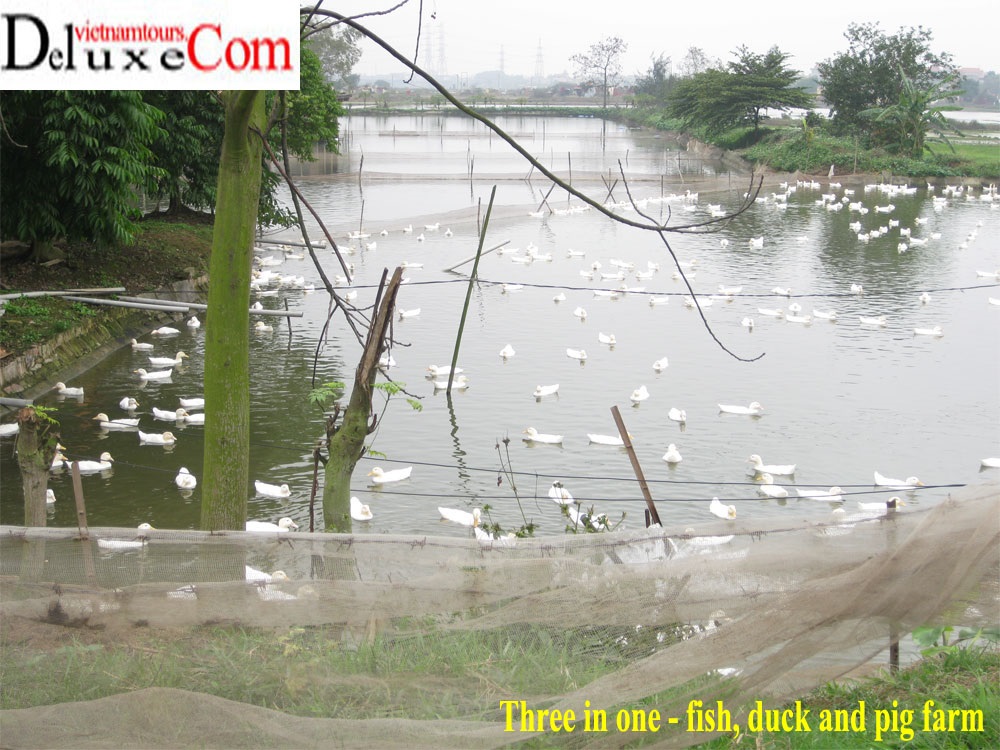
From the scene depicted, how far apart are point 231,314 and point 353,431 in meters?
0.74

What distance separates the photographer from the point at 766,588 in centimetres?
264

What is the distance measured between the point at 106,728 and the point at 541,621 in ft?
3.55

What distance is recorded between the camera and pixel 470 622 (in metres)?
2.62

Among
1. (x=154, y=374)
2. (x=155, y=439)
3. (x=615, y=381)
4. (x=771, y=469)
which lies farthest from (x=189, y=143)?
(x=771, y=469)

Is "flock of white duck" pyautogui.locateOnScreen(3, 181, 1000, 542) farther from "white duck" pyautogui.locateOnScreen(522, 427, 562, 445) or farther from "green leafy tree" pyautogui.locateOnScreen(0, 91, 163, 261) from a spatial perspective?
"green leafy tree" pyautogui.locateOnScreen(0, 91, 163, 261)

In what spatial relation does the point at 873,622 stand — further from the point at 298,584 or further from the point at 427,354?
the point at 427,354

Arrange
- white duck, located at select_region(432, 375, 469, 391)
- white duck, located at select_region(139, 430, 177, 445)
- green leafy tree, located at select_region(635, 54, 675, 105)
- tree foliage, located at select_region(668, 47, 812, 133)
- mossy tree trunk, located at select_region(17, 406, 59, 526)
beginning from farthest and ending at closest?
green leafy tree, located at select_region(635, 54, 675, 105)
tree foliage, located at select_region(668, 47, 812, 133)
white duck, located at select_region(432, 375, 469, 391)
white duck, located at select_region(139, 430, 177, 445)
mossy tree trunk, located at select_region(17, 406, 59, 526)

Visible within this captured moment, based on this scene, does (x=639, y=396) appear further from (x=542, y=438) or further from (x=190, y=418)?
(x=190, y=418)

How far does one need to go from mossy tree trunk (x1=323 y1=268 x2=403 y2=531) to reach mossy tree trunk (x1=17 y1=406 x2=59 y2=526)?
3.39 feet

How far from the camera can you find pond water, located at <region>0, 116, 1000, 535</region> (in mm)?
7484

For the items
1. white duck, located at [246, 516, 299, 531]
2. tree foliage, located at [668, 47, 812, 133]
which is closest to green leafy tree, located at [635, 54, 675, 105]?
tree foliage, located at [668, 47, 812, 133]

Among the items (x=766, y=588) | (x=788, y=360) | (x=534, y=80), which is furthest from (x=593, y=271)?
(x=534, y=80)

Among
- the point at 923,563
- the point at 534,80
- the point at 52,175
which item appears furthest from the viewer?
the point at 534,80

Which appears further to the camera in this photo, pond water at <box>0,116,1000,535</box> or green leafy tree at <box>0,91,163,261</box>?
green leafy tree at <box>0,91,163,261</box>
